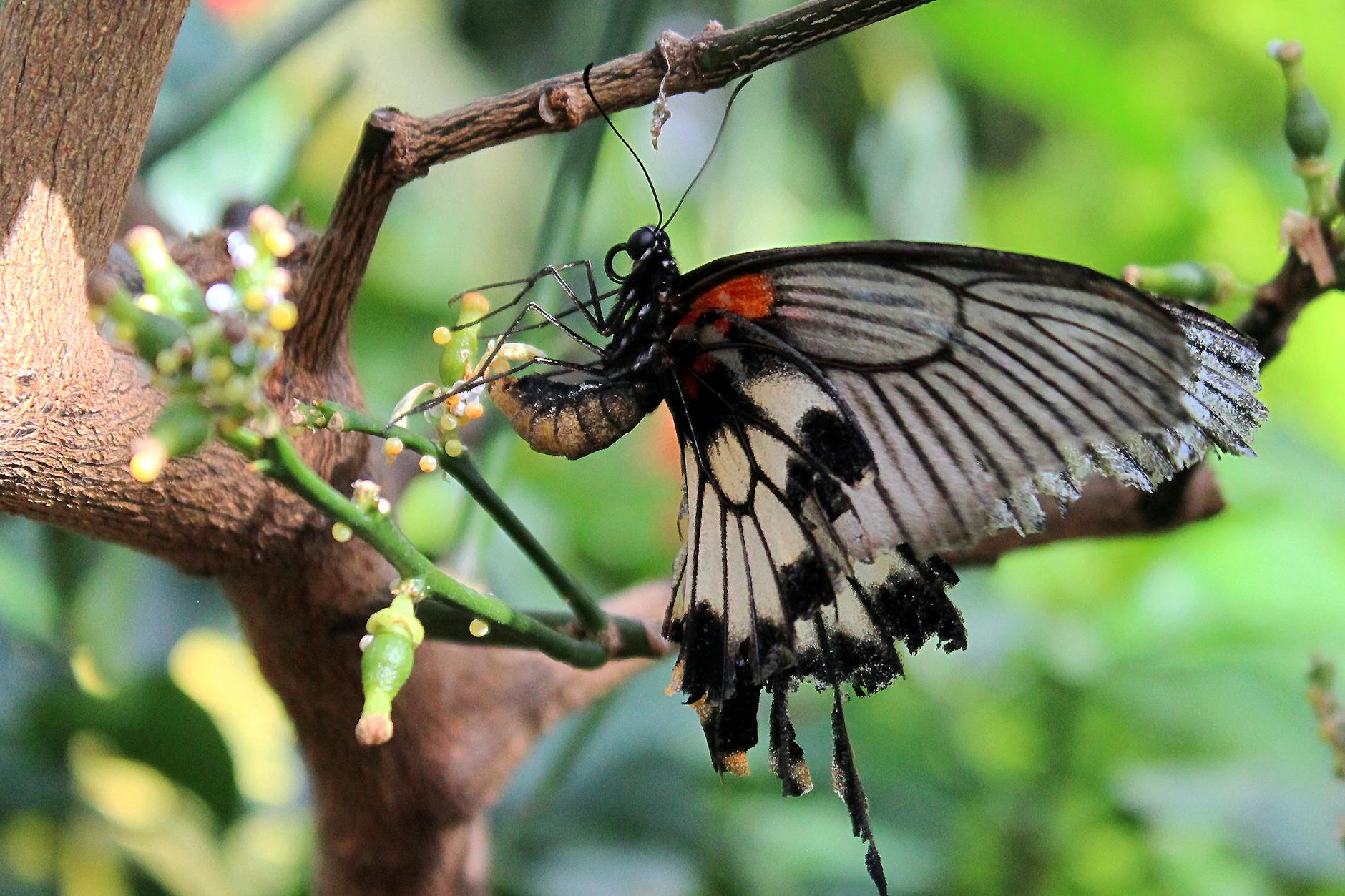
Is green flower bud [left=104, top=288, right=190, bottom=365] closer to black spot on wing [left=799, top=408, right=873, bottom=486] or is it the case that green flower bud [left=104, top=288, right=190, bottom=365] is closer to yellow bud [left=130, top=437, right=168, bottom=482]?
yellow bud [left=130, top=437, right=168, bottom=482]

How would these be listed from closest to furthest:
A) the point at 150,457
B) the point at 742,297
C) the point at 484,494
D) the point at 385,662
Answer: the point at 150,457 → the point at 385,662 → the point at 484,494 → the point at 742,297

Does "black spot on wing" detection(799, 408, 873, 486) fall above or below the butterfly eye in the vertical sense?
below

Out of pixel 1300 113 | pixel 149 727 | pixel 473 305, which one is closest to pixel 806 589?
pixel 473 305

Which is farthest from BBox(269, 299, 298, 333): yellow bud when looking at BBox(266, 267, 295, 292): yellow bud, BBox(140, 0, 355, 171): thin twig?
BBox(140, 0, 355, 171): thin twig

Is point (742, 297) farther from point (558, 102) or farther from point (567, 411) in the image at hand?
point (558, 102)

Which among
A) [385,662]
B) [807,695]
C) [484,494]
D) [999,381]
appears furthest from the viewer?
[807,695]

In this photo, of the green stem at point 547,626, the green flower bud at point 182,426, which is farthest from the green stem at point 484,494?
the green flower bud at point 182,426

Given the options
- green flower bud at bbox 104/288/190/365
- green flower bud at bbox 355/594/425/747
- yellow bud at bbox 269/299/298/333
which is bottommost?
green flower bud at bbox 355/594/425/747
